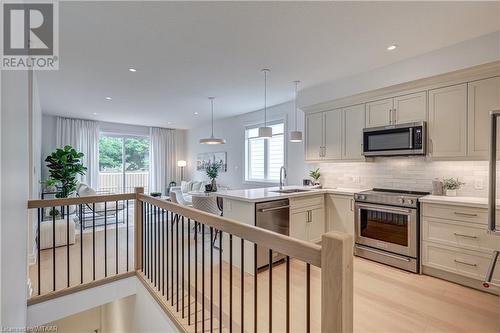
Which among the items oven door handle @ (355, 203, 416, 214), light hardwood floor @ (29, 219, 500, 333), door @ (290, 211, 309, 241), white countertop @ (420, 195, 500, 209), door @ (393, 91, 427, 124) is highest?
door @ (393, 91, 427, 124)

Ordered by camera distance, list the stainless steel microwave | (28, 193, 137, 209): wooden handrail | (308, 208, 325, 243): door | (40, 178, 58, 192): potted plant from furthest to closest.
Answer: (40, 178, 58, 192): potted plant < (308, 208, 325, 243): door < the stainless steel microwave < (28, 193, 137, 209): wooden handrail

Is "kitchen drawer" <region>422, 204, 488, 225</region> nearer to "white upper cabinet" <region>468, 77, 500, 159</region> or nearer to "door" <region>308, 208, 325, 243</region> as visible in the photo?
"white upper cabinet" <region>468, 77, 500, 159</region>

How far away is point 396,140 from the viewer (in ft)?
10.9

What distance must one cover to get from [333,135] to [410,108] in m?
1.15

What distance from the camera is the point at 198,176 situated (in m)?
8.66

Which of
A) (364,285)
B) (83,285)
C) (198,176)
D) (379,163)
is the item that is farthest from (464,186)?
(198,176)

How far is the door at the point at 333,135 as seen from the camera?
4043 mm

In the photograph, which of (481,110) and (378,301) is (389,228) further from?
(481,110)

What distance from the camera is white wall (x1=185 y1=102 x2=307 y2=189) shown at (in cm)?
518

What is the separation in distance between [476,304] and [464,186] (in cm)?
140

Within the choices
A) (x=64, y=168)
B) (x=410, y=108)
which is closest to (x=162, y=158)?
(x=64, y=168)

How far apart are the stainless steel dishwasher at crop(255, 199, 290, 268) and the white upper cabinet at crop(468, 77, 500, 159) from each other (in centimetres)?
220

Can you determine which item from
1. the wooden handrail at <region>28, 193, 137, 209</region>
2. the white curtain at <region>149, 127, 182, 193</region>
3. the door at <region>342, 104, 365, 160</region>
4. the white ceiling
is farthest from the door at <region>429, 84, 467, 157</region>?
the white curtain at <region>149, 127, 182, 193</region>

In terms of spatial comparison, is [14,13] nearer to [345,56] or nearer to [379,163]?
[345,56]
